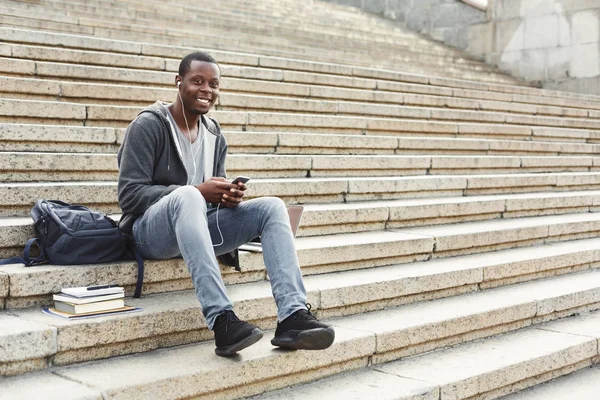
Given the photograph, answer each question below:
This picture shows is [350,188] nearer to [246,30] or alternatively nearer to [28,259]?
[28,259]

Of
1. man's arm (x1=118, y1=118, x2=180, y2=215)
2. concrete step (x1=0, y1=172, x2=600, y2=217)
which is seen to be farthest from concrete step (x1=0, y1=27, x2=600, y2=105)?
man's arm (x1=118, y1=118, x2=180, y2=215)

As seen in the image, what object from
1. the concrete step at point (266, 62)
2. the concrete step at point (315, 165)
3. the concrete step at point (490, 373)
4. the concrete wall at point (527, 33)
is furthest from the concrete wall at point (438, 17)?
the concrete step at point (490, 373)

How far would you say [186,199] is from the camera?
331 cm

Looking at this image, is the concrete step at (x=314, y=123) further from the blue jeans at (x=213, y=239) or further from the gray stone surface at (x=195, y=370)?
the gray stone surface at (x=195, y=370)

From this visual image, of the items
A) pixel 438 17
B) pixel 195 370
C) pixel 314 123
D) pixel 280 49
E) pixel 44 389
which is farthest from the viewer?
pixel 438 17

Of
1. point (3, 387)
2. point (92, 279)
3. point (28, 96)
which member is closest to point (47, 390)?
point (3, 387)

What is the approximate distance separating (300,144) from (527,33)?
27.8 ft

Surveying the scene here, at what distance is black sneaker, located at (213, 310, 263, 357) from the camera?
3.17 meters

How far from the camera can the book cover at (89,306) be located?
3.24 m

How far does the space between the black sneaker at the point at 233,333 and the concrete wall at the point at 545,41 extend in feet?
34.4

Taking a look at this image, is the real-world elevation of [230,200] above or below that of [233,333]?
above

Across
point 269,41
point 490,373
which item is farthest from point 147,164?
point 269,41

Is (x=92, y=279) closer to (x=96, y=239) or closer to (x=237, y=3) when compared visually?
(x=96, y=239)

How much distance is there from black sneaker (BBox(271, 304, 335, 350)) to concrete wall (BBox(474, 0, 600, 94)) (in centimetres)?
1027
